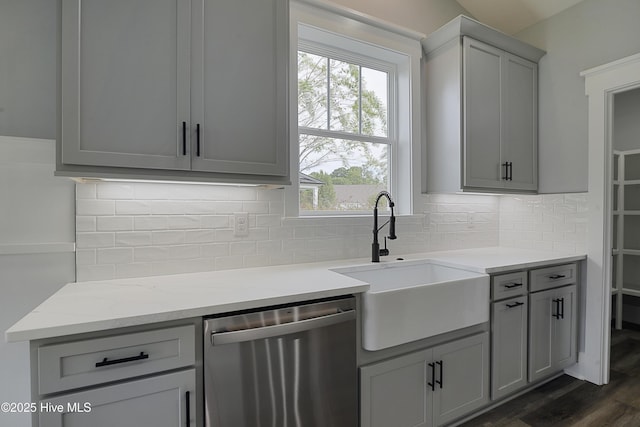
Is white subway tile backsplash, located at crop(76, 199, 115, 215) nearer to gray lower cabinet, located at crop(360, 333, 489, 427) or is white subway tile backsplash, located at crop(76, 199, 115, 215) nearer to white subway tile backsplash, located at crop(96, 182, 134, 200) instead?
white subway tile backsplash, located at crop(96, 182, 134, 200)

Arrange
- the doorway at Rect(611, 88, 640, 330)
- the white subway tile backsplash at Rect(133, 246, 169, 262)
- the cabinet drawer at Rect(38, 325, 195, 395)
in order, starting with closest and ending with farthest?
1. the cabinet drawer at Rect(38, 325, 195, 395)
2. the white subway tile backsplash at Rect(133, 246, 169, 262)
3. the doorway at Rect(611, 88, 640, 330)

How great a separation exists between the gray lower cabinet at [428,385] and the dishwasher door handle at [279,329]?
301mm

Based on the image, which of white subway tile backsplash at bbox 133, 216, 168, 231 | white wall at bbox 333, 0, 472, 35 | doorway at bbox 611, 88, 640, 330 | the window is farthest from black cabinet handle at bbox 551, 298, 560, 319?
white subway tile backsplash at bbox 133, 216, 168, 231

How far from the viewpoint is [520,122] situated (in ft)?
8.48

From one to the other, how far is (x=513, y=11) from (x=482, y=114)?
1.19 metres

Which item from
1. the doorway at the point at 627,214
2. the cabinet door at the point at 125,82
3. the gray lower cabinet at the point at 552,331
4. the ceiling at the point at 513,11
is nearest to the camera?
the cabinet door at the point at 125,82

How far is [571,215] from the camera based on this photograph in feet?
8.25

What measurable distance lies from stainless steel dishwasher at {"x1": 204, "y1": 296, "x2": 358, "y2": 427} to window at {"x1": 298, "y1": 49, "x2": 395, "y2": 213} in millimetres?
1010

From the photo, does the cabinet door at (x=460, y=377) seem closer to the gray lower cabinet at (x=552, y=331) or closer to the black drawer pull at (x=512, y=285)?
the black drawer pull at (x=512, y=285)

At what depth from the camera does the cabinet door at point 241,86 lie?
144cm

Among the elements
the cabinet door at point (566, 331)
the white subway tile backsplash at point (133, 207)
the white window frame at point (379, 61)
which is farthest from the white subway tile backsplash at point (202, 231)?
the cabinet door at point (566, 331)

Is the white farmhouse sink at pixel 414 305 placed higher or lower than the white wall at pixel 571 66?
lower

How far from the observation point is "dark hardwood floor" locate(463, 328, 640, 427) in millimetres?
1926

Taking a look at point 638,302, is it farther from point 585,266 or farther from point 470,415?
point 470,415
